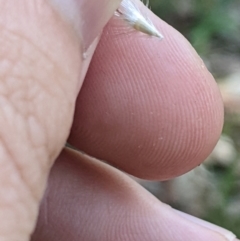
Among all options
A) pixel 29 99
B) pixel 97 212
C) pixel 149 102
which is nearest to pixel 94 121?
pixel 149 102

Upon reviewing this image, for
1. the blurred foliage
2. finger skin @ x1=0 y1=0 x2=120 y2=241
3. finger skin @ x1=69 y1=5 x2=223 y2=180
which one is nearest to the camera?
finger skin @ x1=0 y1=0 x2=120 y2=241

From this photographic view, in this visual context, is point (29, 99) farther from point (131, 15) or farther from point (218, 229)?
point (218, 229)

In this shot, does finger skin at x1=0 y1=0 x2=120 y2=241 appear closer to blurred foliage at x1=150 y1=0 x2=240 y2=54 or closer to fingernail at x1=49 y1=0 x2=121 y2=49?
fingernail at x1=49 y1=0 x2=121 y2=49

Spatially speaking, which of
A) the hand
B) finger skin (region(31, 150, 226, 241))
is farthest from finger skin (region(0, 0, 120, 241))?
finger skin (region(31, 150, 226, 241))

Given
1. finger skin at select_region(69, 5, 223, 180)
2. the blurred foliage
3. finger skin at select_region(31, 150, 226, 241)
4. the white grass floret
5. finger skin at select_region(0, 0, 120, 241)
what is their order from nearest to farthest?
1. finger skin at select_region(0, 0, 120, 241)
2. the white grass floret
3. finger skin at select_region(69, 5, 223, 180)
4. finger skin at select_region(31, 150, 226, 241)
5. the blurred foliage

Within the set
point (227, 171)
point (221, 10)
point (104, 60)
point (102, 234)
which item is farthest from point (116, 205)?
point (221, 10)

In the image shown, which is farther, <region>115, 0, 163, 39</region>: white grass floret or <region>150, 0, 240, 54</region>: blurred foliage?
<region>150, 0, 240, 54</region>: blurred foliage

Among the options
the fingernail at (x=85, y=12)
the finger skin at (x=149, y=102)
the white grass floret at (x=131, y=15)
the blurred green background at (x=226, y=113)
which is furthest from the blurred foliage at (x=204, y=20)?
the fingernail at (x=85, y=12)

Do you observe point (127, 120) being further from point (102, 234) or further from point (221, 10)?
point (221, 10)
